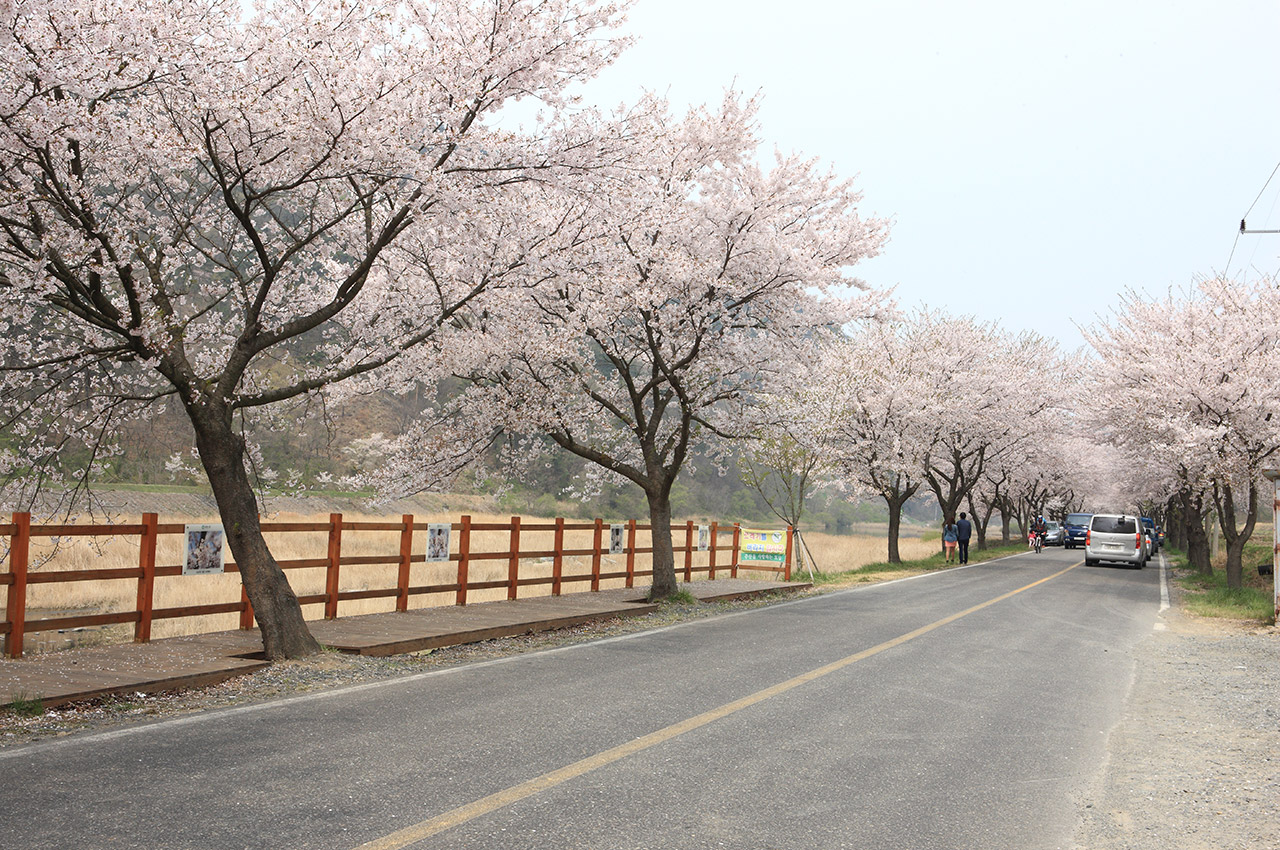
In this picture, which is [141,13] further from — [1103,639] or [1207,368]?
[1207,368]

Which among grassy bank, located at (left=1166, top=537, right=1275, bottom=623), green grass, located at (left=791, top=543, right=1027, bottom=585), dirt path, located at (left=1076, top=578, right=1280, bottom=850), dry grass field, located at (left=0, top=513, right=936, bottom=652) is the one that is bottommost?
dry grass field, located at (left=0, top=513, right=936, bottom=652)

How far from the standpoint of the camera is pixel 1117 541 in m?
37.4

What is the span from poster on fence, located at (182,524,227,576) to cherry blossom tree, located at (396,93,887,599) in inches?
212

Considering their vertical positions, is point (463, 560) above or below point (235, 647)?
above

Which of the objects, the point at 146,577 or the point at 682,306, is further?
the point at 682,306

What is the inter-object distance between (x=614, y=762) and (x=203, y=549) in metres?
5.98

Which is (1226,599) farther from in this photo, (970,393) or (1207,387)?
(970,393)

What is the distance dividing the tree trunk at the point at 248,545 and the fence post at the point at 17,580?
1.67m

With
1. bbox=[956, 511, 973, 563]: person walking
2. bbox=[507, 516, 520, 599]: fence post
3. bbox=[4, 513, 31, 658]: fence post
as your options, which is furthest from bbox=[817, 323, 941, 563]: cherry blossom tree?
bbox=[4, 513, 31, 658]: fence post

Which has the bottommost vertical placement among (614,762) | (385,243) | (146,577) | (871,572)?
(871,572)

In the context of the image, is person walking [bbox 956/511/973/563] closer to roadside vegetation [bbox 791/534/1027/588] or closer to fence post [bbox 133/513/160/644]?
roadside vegetation [bbox 791/534/1027/588]

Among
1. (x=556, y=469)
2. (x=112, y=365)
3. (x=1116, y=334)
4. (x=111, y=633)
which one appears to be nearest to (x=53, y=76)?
(x=112, y=365)

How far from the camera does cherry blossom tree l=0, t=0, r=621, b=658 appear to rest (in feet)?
25.2

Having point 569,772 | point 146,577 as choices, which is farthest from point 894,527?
point 569,772
